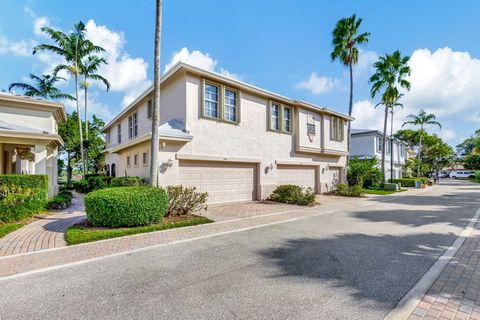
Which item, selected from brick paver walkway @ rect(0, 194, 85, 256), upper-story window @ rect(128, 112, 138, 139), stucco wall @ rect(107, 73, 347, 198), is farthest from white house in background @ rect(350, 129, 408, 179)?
brick paver walkway @ rect(0, 194, 85, 256)

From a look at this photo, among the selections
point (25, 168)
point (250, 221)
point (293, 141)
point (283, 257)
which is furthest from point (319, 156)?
point (25, 168)

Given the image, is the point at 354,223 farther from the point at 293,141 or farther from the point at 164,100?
the point at 164,100

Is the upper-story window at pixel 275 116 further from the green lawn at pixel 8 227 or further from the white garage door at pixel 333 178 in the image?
the green lawn at pixel 8 227

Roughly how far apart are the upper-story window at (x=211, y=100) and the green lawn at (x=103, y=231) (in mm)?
6140

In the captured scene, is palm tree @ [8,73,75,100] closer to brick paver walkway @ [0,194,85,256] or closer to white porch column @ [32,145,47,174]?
white porch column @ [32,145,47,174]

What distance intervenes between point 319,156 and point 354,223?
10104 mm

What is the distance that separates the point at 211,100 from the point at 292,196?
278 inches

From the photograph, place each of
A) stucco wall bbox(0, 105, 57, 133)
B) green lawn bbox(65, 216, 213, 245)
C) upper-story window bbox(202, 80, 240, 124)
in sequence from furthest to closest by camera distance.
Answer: stucco wall bbox(0, 105, 57, 133), upper-story window bbox(202, 80, 240, 124), green lawn bbox(65, 216, 213, 245)

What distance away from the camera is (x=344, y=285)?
4.09 m

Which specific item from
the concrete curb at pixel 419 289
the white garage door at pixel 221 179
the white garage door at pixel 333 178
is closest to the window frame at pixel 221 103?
the white garage door at pixel 221 179

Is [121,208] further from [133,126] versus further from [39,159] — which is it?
[133,126]

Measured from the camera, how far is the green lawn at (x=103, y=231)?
643 cm

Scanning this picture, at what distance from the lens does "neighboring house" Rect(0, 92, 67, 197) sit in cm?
1112

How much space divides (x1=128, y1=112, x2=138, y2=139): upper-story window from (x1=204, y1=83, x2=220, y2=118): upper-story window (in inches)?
305
